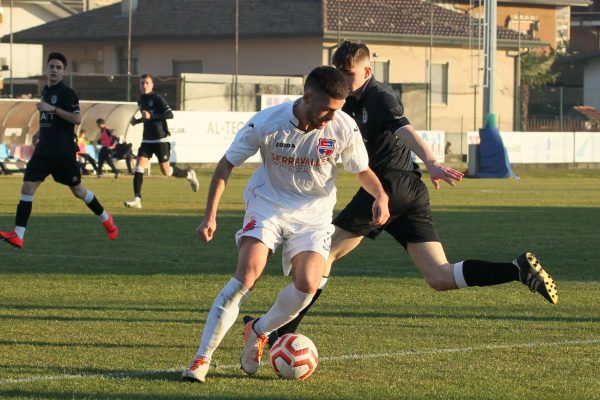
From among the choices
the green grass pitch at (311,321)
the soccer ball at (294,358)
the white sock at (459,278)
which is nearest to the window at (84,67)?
the green grass pitch at (311,321)

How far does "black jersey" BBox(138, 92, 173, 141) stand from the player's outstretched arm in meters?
14.4

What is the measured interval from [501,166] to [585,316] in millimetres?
29967

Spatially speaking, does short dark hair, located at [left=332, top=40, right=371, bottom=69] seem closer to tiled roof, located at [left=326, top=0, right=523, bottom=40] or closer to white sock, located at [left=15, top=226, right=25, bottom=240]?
white sock, located at [left=15, top=226, right=25, bottom=240]

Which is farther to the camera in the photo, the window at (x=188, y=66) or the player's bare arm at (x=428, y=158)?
the window at (x=188, y=66)

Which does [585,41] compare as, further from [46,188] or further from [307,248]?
[307,248]

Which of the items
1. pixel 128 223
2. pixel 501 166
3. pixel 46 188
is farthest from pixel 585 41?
pixel 128 223

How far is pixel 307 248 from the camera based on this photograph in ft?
23.2

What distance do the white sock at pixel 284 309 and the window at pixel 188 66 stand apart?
49926 mm

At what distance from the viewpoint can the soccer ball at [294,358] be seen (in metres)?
7.02

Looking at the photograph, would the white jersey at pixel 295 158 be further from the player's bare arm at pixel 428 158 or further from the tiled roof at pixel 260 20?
the tiled roof at pixel 260 20

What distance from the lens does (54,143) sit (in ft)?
47.7

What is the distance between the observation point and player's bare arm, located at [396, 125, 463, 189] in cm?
779

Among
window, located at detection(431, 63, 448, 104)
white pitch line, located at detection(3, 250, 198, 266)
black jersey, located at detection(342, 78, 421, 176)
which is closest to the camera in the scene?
black jersey, located at detection(342, 78, 421, 176)

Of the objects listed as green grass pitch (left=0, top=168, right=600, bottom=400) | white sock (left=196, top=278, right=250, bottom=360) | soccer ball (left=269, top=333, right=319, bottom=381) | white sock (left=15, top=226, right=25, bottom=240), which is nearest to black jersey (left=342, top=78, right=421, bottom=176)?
green grass pitch (left=0, top=168, right=600, bottom=400)
